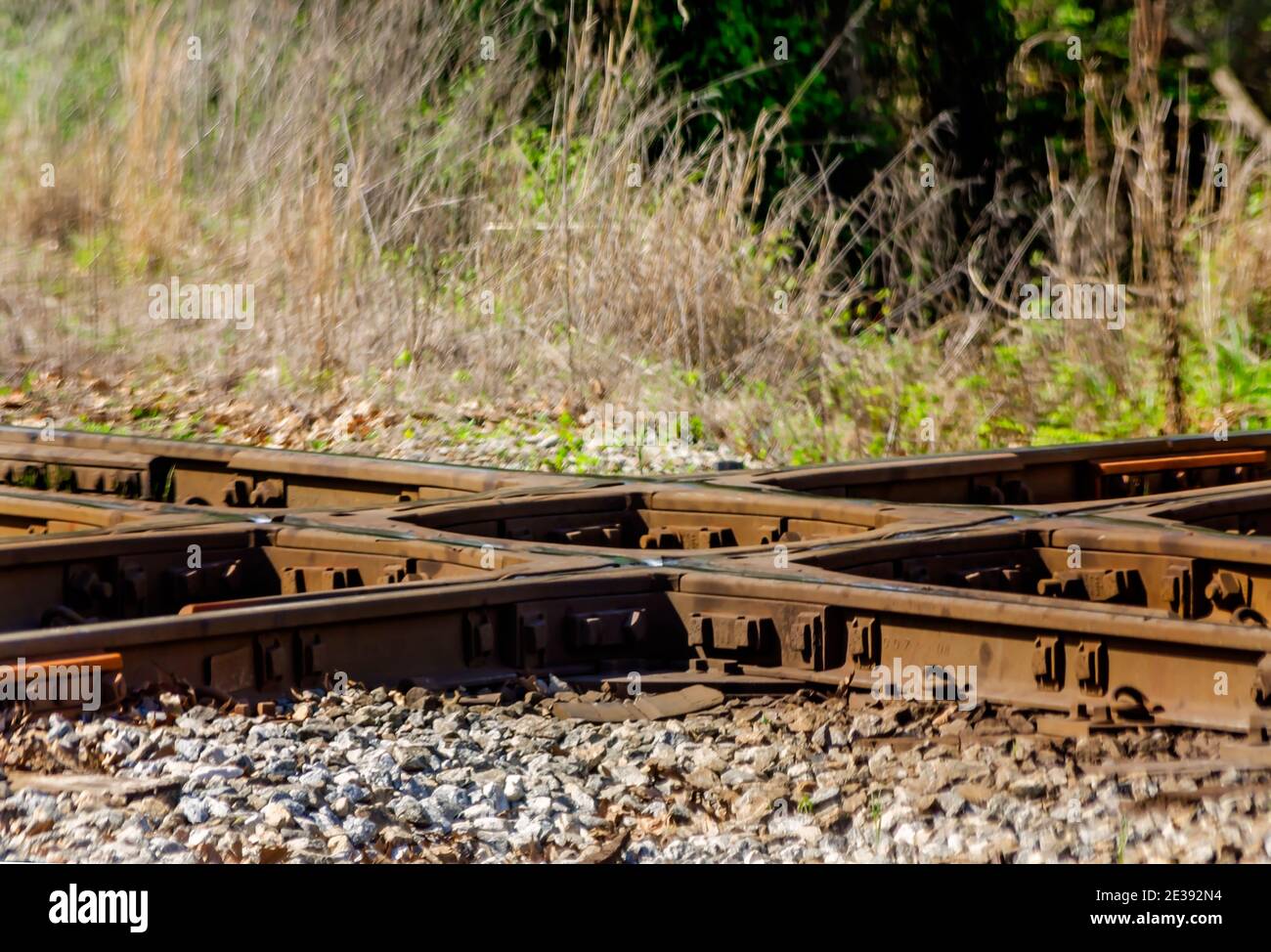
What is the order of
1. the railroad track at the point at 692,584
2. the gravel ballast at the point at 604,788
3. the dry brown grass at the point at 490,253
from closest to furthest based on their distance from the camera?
the gravel ballast at the point at 604,788, the railroad track at the point at 692,584, the dry brown grass at the point at 490,253

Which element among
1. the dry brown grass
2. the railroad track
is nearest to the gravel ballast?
the railroad track

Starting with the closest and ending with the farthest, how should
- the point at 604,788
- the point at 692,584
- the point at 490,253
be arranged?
the point at 604,788 < the point at 692,584 < the point at 490,253

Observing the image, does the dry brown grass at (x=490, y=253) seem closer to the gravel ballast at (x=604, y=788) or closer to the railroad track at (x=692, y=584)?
the railroad track at (x=692, y=584)

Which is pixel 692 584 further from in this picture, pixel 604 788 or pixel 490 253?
pixel 490 253

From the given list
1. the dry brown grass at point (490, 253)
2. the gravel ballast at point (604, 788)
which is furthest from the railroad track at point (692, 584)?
the dry brown grass at point (490, 253)

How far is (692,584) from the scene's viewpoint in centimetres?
457

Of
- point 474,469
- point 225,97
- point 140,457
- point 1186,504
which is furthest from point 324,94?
point 1186,504

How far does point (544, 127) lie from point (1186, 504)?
31.5 feet

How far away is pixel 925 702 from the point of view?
4191 millimetres

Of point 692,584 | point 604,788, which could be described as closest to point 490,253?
point 692,584

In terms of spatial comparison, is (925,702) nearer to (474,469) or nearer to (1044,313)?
(474,469)

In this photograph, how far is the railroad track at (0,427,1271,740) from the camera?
13.1 feet

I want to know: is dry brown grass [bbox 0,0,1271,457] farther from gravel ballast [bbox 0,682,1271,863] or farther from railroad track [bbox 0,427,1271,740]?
gravel ballast [bbox 0,682,1271,863]

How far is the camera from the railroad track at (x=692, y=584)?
3988 millimetres
